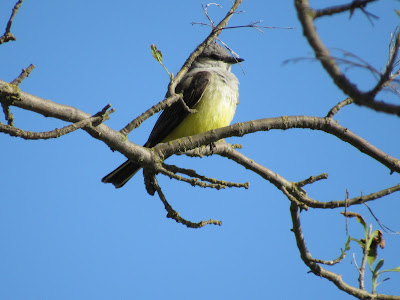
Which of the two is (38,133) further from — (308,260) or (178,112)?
(178,112)

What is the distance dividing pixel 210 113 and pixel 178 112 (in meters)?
0.36

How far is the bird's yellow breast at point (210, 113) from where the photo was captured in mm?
6250

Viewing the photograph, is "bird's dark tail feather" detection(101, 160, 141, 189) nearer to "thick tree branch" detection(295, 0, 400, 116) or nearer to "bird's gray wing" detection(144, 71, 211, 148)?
"bird's gray wing" detection(144, 71, 211, 148)

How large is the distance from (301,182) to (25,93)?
2190 millimetres

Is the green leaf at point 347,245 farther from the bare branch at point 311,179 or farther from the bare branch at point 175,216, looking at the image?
the bare branch at point 175,216

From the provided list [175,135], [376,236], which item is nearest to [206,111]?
[175,135]

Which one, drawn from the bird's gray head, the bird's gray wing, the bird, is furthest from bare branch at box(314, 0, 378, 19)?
the bird's gray head

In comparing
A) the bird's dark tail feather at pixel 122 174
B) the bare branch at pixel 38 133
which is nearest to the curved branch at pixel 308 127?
the bare branch at pixel 38 133

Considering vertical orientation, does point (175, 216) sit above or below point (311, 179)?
below

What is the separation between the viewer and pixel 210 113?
20.5 ft

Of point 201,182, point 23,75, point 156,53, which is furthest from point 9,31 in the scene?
point 201,182

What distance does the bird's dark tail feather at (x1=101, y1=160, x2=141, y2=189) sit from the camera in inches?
223

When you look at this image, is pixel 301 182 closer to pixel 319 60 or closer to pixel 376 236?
pixel 376 236

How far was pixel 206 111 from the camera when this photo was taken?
6270 millimetres
